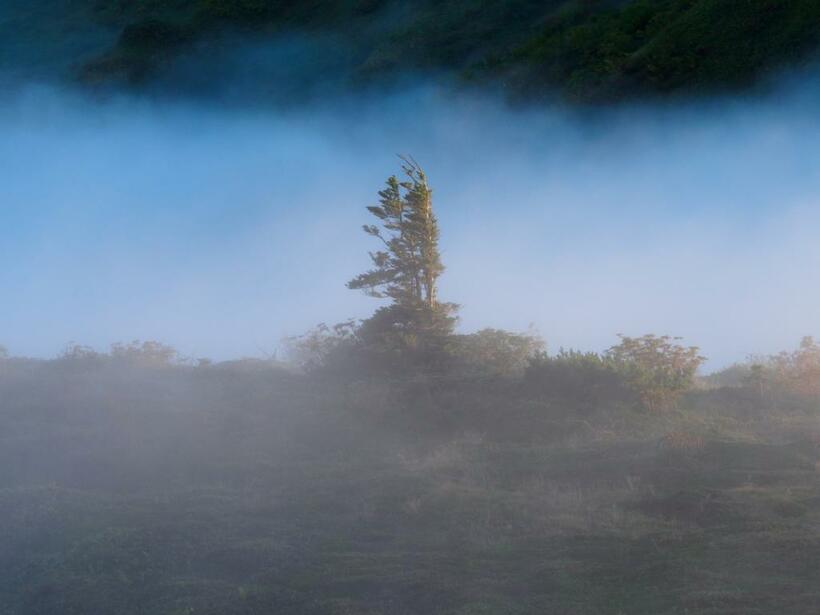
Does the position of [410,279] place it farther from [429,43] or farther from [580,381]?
Result: [429,43]

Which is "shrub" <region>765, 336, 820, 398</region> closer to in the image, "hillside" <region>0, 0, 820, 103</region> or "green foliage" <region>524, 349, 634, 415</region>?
"green foliage" <region>524, 349, 634, 415</region>

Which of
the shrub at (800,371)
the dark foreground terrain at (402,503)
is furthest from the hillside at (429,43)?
the shrub at (800,371)

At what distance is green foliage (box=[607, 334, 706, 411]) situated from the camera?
46.4 feet

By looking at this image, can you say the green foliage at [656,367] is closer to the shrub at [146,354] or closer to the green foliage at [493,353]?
the green foliage at [493,353]

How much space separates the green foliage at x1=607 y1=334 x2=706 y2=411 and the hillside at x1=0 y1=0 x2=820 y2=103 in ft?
25.8

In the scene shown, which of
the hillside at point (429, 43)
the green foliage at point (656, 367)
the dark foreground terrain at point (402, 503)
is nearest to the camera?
the hillside at point (429, 43)

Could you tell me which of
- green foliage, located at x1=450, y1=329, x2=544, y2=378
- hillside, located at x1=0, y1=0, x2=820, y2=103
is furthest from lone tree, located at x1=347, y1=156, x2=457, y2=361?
hillside, located at x1=0, y1=0, x2=820, y2=103

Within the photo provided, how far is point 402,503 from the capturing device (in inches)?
363

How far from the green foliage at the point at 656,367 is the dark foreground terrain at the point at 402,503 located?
37cm

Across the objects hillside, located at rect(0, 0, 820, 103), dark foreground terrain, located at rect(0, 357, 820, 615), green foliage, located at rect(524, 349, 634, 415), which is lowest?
dark foreground terrain, located at rect(0, 357, 820, 615)

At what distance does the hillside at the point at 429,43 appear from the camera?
6.10 meters

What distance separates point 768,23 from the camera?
608 cm

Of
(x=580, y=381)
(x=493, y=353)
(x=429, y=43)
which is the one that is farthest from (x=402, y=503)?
(x=493, y=353)

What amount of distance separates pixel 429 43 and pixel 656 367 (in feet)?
30.2
